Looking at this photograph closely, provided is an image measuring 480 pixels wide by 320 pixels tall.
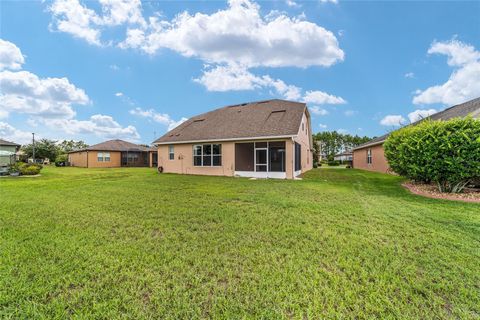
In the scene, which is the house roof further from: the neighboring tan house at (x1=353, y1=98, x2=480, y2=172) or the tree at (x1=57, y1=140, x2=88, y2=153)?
the tree at (x1=57, y1=140, x2=88, y2=153)

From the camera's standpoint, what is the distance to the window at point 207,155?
53.1 ft

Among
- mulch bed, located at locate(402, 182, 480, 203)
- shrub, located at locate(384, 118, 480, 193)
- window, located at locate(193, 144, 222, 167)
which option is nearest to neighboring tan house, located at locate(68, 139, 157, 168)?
window, located at locate(193, 144, 222, 167)

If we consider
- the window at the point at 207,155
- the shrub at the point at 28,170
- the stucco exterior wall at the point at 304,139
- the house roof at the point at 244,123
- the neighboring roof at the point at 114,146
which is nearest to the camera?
the house roof at the point at 244,123

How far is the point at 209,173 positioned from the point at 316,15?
12.7 m

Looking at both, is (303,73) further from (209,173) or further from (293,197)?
(293,197)

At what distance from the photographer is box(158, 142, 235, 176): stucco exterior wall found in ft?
51.1

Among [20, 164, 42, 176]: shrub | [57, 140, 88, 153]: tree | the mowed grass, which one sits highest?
A: [57, 140, 88, 153]: tree

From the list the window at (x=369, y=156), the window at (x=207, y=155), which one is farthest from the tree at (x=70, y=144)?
the window at (x=369, y=156)

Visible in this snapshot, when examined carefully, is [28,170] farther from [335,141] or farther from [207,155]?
[335,141]

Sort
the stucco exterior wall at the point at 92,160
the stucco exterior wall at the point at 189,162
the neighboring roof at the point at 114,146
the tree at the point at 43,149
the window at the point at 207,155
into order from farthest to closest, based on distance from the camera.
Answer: the tree at the point at 43,149
the neighboring roof at the point at 114,146
the stucco exterior wall at the point at 92,160
the window at the point at 207,155
the stucco exterior wall at the point at 189,162

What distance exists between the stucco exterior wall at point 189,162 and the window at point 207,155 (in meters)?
0.29

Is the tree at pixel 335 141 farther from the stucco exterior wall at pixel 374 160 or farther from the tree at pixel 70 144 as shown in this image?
the tree at pixel 70 144

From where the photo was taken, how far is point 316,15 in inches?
555

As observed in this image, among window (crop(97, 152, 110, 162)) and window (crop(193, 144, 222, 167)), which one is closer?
window (crop(193, 144, 222, 167))
